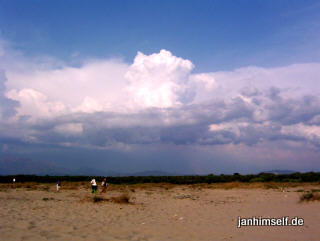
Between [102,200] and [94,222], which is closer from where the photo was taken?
[94,222]

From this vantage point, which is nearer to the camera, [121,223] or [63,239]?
[63,239]

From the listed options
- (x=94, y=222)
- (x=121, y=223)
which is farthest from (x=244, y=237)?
(x=94, y=222)

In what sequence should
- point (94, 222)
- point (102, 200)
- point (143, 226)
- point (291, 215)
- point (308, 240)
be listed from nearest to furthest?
point (308, 240)
point (143, 226)
point (94, 222)
point (291, 215)
point (102, 200)

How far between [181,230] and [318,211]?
738 cm

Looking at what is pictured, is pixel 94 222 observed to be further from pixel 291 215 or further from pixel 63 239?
pixel 291 215

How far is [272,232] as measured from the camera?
993cm

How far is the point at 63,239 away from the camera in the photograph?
880 cm

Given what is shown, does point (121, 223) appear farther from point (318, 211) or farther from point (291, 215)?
point (318, 211)

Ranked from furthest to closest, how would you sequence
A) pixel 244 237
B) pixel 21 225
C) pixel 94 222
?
1. pixel 94 222
2. pixel 21 225
3. pixel 244 237

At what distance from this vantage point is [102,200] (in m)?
19.2

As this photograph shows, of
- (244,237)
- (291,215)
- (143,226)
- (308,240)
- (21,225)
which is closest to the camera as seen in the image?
(308,240)

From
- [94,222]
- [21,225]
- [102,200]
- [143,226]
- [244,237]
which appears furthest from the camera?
[102,200]

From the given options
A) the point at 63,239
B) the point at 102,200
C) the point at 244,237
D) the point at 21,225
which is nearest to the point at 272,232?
the point at 244,237

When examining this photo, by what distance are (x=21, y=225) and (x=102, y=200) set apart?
8.78 m
